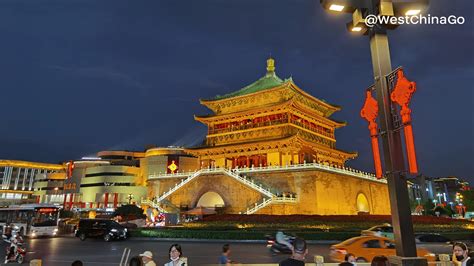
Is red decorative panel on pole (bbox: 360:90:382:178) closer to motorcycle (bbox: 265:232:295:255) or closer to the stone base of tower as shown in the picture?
motorcycle (bbox: 265:232:295:255)

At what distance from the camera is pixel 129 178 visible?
69.3m

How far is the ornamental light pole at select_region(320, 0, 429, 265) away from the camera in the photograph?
5688mm

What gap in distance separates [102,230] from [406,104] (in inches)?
939

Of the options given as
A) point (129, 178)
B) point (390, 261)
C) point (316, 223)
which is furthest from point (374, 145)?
point (129, 178)

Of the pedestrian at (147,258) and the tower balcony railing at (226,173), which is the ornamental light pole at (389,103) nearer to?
the pedestrian at (147,258)

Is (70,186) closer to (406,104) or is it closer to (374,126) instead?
(374,126)

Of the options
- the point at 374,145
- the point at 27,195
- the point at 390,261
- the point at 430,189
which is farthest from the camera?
the point at 430,189

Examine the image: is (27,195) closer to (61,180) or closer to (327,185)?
(61,180)

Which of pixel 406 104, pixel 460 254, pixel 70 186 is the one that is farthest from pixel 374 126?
pixel 70 186

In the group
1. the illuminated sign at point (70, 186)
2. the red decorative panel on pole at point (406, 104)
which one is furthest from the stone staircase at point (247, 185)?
the illuminated sign at point (70, 186)

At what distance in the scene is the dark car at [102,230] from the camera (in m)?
23.9

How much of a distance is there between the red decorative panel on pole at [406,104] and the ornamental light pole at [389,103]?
13 centimetres

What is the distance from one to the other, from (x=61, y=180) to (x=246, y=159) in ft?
174

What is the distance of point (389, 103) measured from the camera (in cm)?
628
